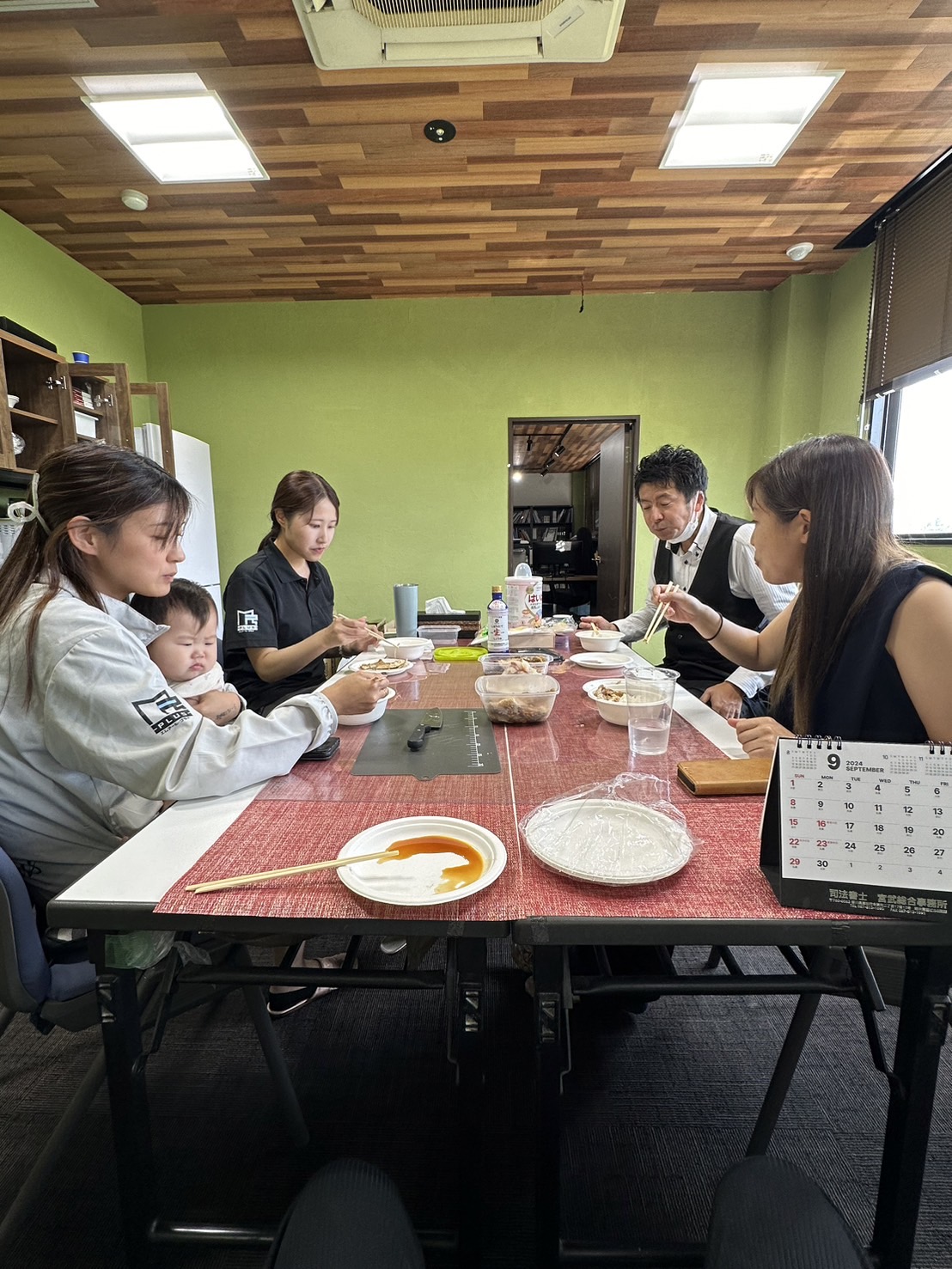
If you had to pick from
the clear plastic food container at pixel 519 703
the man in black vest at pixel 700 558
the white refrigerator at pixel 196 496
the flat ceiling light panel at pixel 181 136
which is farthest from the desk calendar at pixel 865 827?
the white refrigerator at pixel 196 496

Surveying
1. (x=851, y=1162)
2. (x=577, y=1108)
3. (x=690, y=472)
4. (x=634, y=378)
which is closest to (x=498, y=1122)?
(x=577, y=1108)

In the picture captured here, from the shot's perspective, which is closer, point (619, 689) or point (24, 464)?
point (619, 689)

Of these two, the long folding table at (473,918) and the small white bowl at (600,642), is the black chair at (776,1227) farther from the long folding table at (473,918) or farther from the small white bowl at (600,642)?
the small white bowl at (600,642)

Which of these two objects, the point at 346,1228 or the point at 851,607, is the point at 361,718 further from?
the point at 851,607

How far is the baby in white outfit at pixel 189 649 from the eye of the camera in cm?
149

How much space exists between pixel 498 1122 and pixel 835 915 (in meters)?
0.97

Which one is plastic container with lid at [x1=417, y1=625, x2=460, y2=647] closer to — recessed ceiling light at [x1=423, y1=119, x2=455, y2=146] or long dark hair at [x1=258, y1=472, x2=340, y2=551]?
long dark hair at [x1=258, y1=472, x2=340, y2=551]

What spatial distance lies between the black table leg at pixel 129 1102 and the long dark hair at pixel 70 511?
0.62 meters

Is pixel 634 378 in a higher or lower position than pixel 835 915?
higher

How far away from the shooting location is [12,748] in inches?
38.0

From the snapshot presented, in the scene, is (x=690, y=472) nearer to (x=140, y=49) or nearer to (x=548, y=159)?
(x=548, y=159)

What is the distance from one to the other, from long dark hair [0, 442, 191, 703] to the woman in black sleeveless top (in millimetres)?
1208

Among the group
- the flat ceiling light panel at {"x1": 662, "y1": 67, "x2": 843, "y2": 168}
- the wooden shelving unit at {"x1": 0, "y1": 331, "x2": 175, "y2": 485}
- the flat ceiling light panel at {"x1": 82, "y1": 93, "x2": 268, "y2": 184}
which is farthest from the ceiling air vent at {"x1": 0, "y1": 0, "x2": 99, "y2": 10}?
the flat ceiling light panel at {"x1": 662, "y1": 67, "x2": 843, "y2": 168}

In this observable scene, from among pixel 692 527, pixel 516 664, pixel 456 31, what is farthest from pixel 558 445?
pixel 516 664
